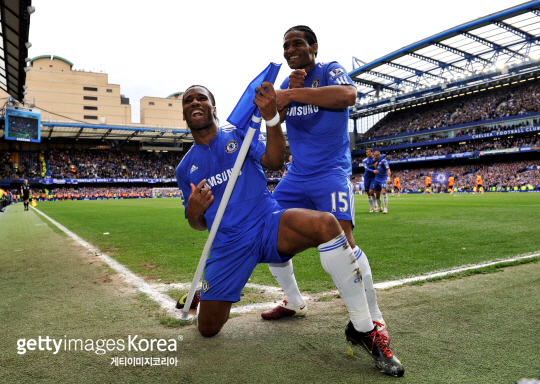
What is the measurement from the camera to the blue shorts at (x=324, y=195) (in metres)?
2.84

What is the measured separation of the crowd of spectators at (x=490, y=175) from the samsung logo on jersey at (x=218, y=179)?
141 feet

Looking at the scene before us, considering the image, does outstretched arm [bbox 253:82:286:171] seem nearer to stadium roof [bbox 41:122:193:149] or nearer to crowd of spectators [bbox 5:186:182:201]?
crowd of spectators [bbox 5:186:182:201]

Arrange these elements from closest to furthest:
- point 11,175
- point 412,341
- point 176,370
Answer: point 176,370 < point 412,341 < point 11,175

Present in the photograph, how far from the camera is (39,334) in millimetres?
2625

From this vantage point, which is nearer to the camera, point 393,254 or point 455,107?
point 393,254

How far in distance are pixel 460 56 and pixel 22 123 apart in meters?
49.1

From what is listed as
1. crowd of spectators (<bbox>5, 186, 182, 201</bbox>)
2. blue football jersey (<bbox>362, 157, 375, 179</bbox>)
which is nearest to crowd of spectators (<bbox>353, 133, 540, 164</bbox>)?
crowd of spectators (<bbox>5, 186, 182, 201</bbox>)

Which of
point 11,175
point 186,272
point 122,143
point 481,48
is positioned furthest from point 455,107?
point 11,175

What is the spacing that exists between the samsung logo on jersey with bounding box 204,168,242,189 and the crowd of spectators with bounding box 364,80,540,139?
168 ft

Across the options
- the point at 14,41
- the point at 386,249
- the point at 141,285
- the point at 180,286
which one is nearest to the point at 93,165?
the point at 14,41

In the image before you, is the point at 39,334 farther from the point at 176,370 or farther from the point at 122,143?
the point at 122,143

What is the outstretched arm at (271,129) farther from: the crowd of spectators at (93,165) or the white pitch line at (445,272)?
the crowd of spectators at (93,165)

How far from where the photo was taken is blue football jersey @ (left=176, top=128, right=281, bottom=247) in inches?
109

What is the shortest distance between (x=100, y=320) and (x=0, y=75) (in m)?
17.4
